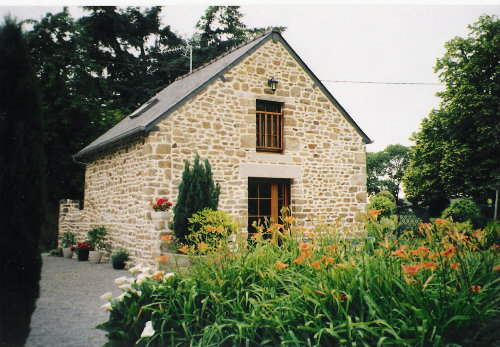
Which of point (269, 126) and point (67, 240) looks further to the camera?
point (67, 240)

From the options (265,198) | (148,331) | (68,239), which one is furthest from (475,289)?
(68,239)

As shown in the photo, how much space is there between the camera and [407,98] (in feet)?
18.4

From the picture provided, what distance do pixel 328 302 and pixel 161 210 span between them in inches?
251

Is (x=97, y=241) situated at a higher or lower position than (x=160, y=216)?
lower

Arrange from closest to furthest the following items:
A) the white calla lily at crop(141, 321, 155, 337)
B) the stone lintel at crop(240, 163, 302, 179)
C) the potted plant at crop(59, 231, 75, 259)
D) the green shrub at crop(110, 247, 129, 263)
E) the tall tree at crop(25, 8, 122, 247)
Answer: the white calla lily at crop(141, 321, 155, 337)
the green shrub at crop(110, 247, 129, 263)
the stone lintel at crop(240, 163, 302, 179)
the potted plant at crop(59, 231, 75, 259)
the tall tree at crop(25, 8, 122, 247)

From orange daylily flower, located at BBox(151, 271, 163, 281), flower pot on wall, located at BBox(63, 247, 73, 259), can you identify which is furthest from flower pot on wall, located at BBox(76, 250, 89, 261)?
orange daylily flower, located at BBox(151, 271, 163, 281)

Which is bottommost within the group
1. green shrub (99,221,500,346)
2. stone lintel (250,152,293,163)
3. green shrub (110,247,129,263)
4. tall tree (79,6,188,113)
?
green shrub (110,247,129,263)

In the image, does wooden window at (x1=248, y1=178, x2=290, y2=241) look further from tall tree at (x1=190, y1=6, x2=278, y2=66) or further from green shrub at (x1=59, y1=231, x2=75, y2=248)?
tall tree at (x1=190, y1=6, x2=278, y2=66)

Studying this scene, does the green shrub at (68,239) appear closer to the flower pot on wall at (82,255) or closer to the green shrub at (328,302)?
the flower pot on wall at (82,255)

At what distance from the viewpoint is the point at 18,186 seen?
3.24 metres

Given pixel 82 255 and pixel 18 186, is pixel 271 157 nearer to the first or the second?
pixel 82 255

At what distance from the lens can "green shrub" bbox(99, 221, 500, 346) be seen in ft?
8.57

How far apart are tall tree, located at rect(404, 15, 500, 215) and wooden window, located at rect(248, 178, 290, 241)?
191 inches

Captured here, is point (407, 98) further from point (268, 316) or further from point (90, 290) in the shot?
point (90, 290)
